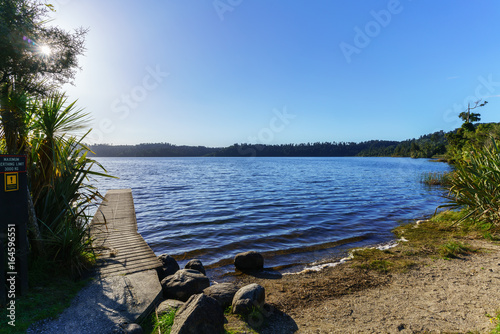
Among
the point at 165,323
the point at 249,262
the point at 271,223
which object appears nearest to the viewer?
the point at 165,323

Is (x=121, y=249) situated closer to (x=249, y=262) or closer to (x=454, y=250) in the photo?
(x=249, y=262)

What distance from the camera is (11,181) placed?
451 cm

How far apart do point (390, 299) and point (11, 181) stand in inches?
297

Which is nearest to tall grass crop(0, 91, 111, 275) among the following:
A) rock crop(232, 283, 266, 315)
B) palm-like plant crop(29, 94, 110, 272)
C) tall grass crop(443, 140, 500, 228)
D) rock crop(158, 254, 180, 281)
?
palm-like plant crop(29, 94, 110, 272)

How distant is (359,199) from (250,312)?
18.6 metres

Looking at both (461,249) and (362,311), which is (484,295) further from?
(461,249)

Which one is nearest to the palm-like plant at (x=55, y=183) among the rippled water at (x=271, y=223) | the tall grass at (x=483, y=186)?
the rippled water at (x=271, y=223)

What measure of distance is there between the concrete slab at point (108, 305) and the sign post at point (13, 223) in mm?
1015

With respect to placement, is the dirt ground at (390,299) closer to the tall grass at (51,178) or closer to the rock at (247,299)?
the rock at (247,299)

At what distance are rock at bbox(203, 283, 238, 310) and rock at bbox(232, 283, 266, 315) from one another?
23cm

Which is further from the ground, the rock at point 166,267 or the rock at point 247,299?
the rock at point 247,299

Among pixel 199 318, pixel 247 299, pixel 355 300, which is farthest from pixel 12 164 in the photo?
pixel 355 300

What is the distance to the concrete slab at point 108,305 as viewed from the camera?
3.89m

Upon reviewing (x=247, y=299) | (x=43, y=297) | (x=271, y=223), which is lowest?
(x=271, y=223)
